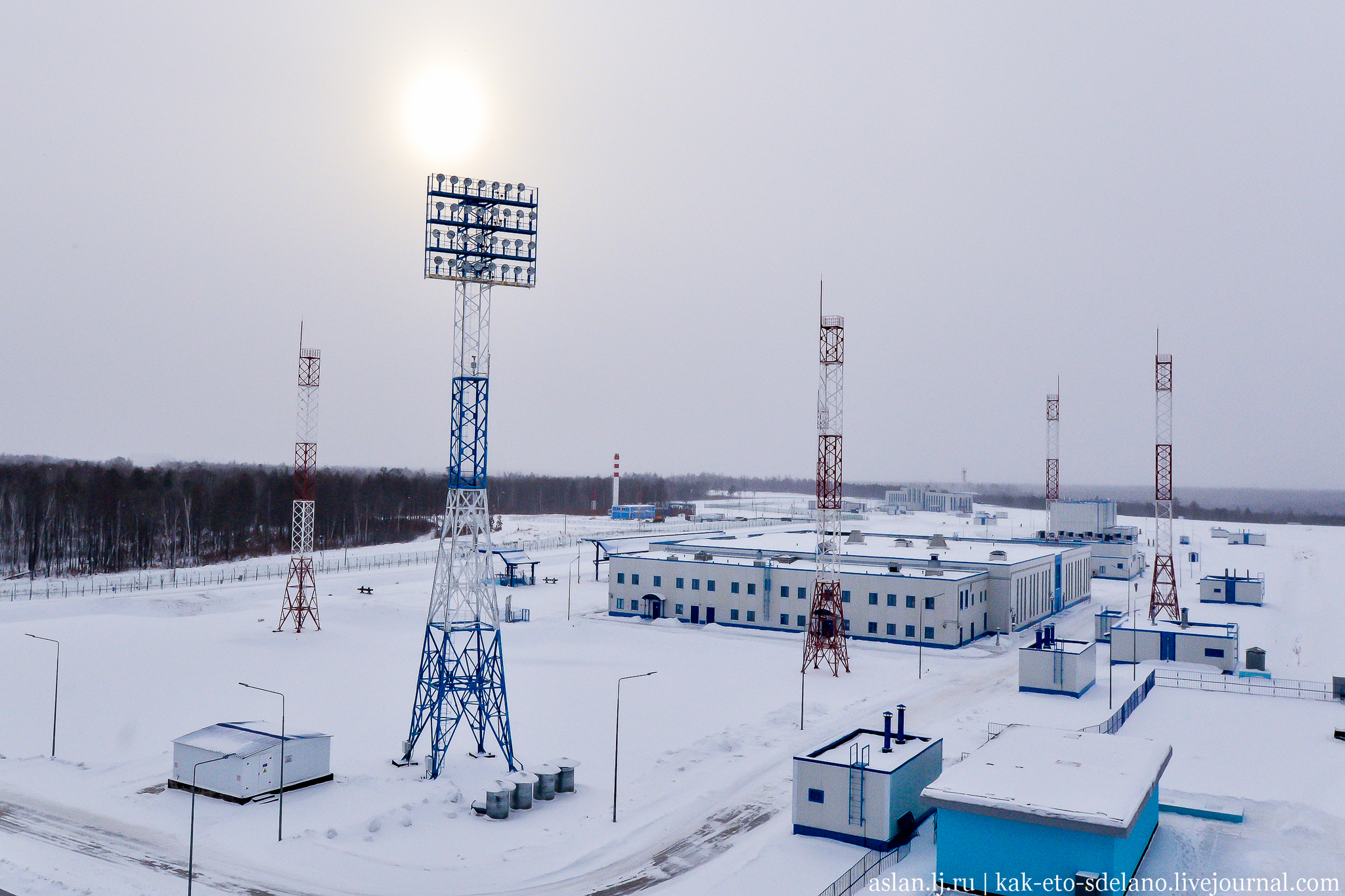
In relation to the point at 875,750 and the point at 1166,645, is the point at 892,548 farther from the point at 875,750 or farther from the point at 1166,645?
the point at 875,750

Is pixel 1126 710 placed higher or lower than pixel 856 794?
lower

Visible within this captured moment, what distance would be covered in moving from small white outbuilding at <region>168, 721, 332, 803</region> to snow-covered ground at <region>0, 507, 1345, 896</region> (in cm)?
67

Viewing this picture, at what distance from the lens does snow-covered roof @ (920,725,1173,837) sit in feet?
76.7

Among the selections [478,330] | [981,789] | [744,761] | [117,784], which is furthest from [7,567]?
[981,789]

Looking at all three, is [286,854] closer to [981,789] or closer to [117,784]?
[117,784]

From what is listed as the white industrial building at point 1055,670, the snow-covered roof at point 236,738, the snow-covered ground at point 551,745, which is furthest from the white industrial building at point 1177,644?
the snow-covered roof at point 236,738

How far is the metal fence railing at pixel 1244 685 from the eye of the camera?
158ft

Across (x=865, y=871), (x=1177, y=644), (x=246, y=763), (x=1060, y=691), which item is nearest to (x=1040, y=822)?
(x=865, y=871)

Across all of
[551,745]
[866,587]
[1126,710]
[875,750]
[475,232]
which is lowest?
[551,745]

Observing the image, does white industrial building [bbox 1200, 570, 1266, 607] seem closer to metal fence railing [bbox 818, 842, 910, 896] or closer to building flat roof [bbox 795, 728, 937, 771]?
building flat roof [bbox 795, 728, 937, 771]

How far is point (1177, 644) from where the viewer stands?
54.8m

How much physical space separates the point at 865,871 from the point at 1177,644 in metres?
37.7

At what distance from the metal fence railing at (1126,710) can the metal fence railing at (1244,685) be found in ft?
6.55

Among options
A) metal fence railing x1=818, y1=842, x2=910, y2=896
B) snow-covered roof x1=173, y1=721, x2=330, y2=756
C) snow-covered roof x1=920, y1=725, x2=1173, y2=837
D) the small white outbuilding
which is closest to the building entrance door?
snow-covered roof x1=920, y1=725, x2=1173, y2=837
